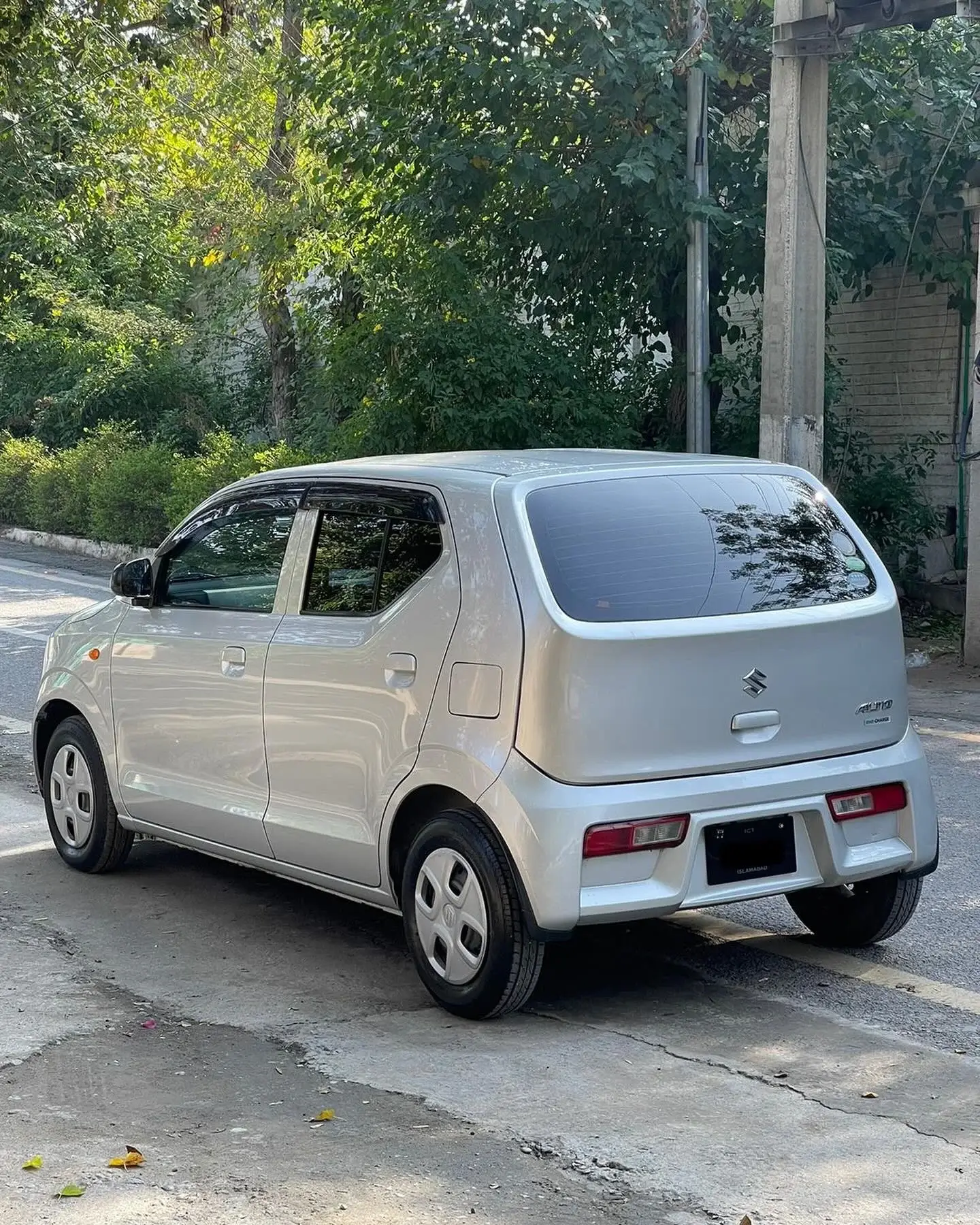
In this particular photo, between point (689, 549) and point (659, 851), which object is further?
point (689, 549)

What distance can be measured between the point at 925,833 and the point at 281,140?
1810 cm

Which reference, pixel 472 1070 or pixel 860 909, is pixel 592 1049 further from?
pixel 860 909

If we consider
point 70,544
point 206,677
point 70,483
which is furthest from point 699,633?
point 70,483

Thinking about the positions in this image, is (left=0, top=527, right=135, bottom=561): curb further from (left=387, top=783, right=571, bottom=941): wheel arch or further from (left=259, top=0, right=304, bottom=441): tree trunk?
(left=387, top=783, right=571, bottom=941): wheel arch

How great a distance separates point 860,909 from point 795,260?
802cm

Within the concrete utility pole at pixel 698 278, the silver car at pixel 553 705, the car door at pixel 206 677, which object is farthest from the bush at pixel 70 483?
the silver car at pixel 553 705

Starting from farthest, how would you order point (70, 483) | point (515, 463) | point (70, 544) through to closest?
point (70, 483) → point (70, 544) → point (515, 463)

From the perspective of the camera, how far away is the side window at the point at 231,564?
6.04 meters

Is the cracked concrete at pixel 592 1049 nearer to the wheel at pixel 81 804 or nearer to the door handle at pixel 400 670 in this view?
the wheel at pixel 81 804

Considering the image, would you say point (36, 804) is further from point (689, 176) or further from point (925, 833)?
point (689, 176)

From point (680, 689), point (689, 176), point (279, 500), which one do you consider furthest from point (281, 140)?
point (680, 689)

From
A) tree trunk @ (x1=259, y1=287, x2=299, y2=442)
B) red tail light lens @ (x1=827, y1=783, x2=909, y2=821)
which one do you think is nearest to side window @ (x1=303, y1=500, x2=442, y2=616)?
red tail light lens @ (x1=827, y1=783, x2=909, y2=821)

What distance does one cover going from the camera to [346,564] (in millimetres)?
5688

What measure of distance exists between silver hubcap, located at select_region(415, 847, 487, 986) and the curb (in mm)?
14498
